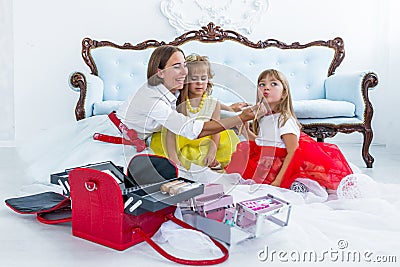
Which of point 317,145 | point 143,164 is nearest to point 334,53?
point 317,145

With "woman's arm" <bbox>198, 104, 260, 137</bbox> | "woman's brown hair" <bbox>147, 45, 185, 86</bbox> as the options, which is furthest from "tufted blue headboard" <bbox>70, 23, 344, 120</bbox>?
"woman's arm" <bbox>198, 104, 260, 137</bbox>

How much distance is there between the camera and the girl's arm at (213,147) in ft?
5.38

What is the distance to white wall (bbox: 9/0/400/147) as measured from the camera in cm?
369

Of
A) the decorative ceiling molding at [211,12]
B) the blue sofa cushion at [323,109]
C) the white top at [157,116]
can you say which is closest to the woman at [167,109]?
the white top at [157,116]

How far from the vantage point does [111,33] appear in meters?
3.74

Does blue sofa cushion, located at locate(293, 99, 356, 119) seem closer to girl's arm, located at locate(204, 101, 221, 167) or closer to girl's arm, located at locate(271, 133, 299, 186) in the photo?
girl's arm, located at locate(271, 133, 299, 186)

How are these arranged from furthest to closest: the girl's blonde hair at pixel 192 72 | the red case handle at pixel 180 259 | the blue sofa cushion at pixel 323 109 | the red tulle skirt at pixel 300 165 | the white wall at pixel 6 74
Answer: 1. the white wall at pixel 6 74
2. the blue sofa cushion at pixel 323 109
3. the red tulle skirt at pixel 300 165
4. the girl's blonde hair at pixel 192 72
5. the red case handle at pixel 180 259

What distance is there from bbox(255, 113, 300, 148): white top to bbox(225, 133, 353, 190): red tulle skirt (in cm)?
3

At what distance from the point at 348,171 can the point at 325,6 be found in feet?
7.06

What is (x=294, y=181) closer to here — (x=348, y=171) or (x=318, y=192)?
(x=318, y=192)

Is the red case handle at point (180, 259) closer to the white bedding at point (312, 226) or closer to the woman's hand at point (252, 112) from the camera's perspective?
the white bedding at point (312, 226)

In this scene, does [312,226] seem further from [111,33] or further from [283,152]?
[111,33]

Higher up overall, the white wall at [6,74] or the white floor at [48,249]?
the white wall at [6,74]

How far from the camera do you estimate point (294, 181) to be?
81.0 inches
